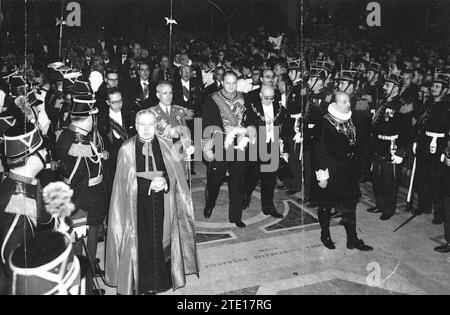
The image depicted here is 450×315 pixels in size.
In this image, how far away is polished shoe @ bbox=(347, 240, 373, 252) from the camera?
625 cm

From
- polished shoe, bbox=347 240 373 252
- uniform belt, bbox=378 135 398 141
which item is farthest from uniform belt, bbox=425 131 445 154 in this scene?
polished shoe, bbox=347 240 373 252

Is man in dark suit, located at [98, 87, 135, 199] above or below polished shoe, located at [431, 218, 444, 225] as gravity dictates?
above

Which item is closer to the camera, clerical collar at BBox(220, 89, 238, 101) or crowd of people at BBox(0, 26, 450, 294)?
crowd of people at BBox(0, 26, 450, 294)

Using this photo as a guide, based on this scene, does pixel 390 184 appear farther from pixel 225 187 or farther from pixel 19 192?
pixel 19 192

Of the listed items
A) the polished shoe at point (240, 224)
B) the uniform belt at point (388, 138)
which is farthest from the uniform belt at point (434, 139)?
the polished shoe at point (240, 224)

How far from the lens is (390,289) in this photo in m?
5.22

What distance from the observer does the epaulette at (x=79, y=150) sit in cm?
489

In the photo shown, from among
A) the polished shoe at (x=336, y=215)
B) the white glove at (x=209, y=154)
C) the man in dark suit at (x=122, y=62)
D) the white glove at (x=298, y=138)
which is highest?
the man in dark suit at (x=122, y=62)

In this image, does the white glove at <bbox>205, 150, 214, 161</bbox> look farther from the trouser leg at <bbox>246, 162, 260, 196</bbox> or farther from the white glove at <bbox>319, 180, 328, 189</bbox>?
the white glove at <bbox>319, 180, 328, 189</bbox>

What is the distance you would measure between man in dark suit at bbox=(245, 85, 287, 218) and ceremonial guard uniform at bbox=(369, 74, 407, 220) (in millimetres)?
1615

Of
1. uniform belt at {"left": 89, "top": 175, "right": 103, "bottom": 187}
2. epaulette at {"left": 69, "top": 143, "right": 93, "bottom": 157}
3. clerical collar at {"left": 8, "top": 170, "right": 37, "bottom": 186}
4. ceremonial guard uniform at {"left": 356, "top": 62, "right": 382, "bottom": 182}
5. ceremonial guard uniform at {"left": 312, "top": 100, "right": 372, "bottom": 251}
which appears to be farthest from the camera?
A: ceremonial guard uniform at {"left": 356, "top": 62, "right": 382, "bottom": 182}

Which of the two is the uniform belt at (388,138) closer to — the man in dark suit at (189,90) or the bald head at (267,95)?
the bald head at (267,95)

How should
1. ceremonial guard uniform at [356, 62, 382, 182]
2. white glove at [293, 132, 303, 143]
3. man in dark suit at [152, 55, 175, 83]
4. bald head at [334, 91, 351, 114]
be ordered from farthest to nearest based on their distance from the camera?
man in dark suit at [152, 55, 175, 83]
ceremonial guard uniform at [356, 62, 382, 182]
white glove at [293, 132, 303, 143]
bald head at [334, 91, 351, 114]

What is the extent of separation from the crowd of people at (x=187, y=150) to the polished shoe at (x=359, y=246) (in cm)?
2
